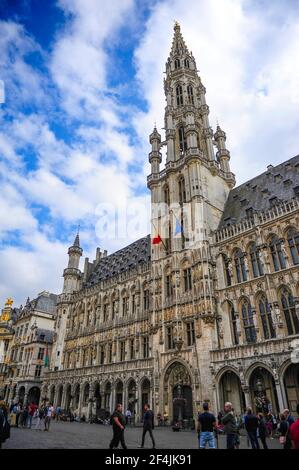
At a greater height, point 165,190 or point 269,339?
point 165,190

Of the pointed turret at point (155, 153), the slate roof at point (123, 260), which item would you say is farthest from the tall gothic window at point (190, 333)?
the pointed turret at point (155, 153)

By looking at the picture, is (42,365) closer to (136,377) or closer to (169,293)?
(136,377)

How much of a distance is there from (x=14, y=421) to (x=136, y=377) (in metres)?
13.8

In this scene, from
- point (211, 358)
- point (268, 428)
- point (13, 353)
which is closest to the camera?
point (268, 428)

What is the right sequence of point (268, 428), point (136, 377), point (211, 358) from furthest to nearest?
point (136, 377) < point (211, 358) < point (268, 428)

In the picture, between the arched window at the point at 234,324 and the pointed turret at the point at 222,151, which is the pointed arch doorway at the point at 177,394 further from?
the pointed turret at the point at 222,151

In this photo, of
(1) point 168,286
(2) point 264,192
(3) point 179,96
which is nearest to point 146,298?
(1) point 168,286

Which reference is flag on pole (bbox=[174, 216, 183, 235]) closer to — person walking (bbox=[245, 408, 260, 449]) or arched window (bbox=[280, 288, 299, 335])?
arched window (bbox=[280, 288, 299, 335])

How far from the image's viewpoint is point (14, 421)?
81.3ft

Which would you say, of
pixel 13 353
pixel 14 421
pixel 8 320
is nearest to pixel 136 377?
pixel 14 421

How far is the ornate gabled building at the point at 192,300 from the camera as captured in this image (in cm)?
2702

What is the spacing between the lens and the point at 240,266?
3153cm

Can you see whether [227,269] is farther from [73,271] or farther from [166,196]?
[73,271]

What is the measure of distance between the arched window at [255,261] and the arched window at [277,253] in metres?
1.28
